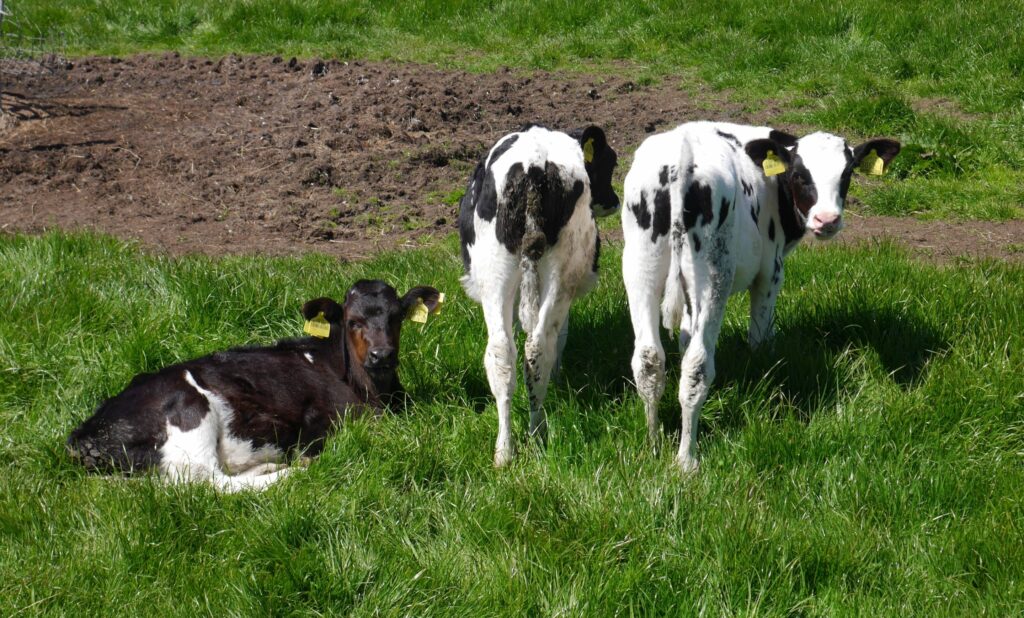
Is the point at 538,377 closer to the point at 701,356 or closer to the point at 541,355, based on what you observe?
the point at 541,355

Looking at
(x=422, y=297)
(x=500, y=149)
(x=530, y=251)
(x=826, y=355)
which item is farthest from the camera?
(x=422, y=297)

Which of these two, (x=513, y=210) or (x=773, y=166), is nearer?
(x=513, y=210)

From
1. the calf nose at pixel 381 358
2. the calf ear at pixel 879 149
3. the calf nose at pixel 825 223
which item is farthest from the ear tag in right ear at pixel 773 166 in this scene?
the calf nose at pixel 381 358

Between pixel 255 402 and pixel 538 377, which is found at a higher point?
pixel 538 377

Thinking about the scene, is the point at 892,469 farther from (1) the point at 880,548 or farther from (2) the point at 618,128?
(2) the point at 618,128

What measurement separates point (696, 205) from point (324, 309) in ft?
7.62

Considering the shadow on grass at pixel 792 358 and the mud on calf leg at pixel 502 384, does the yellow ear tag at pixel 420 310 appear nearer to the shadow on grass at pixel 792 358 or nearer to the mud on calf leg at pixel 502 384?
the shadow on grass at pixel 792 358

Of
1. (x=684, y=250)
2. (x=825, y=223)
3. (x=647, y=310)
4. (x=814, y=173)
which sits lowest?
(x=647, y=310)

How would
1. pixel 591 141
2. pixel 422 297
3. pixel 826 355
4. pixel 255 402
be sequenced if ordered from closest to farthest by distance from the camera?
pixel 591 141 → pixel 255 402 → pixel 826 355 → pixel 422 297

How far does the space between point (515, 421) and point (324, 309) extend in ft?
4.38

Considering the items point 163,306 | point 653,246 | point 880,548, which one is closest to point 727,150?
point 653,246

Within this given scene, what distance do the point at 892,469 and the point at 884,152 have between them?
2.38 meters

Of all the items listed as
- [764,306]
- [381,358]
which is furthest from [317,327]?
[764,306]

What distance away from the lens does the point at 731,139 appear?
6.14m
